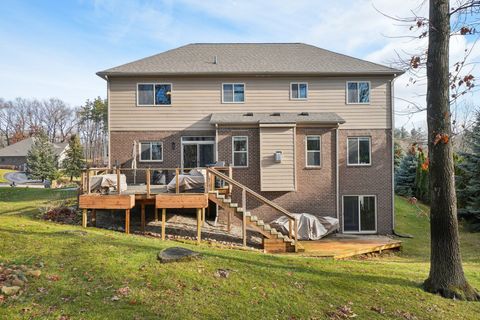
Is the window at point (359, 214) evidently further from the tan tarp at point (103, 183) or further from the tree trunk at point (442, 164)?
the tan tarp at point (103, 183)

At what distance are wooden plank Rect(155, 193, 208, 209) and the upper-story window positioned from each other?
592 centimetres

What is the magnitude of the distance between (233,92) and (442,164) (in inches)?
413

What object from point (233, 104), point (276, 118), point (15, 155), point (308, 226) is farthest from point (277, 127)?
point (15, 155)

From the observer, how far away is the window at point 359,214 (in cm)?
1496

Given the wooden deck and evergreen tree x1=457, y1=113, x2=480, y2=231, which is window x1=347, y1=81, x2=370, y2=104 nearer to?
evergreen tree x1=457, y1=113, x2=480, y2=231

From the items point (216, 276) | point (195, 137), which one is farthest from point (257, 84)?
point (216, 276)

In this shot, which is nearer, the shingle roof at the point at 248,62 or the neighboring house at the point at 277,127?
the neighboring house at the point at 277,127

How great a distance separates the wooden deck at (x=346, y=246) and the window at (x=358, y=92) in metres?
6.43

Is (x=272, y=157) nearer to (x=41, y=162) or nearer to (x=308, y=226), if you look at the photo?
(x=308, y=226)

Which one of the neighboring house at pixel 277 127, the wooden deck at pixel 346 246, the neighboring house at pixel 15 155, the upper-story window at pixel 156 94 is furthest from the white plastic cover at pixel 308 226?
the neighboring house at pixel 15 155

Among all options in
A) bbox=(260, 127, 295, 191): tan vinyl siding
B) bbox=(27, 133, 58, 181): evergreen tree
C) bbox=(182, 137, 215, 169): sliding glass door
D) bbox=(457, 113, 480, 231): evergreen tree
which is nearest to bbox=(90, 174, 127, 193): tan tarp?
bbox=(182, 137, 215, 169): sliding glass door

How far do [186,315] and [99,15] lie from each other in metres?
13.8

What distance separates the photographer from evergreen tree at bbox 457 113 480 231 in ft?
53.5

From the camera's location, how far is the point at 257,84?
15164 mm
